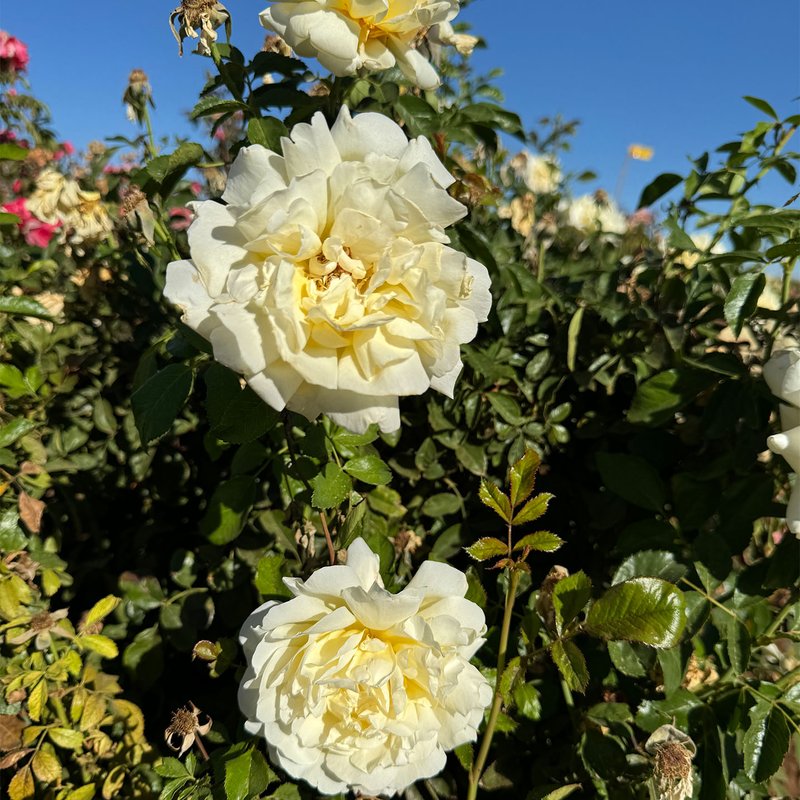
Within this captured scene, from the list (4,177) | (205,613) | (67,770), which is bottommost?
(67,770)

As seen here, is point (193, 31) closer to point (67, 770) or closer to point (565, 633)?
point (565, 633)

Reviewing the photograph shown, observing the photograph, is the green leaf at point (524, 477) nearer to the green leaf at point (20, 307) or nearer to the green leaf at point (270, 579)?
the green leaf at point (270, 579)

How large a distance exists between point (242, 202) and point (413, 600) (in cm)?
50

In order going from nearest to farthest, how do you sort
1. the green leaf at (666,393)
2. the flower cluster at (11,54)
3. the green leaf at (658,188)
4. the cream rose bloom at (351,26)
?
1. the cream rose bloom at (351,26)
2. the green leaf at (666,393)
3. the green leaf at (658,188)
4. the flower cluster at (11,54)

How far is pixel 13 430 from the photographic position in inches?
49.3

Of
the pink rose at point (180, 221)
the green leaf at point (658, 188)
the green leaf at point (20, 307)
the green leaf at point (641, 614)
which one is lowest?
the green leaf at point (641, 614)

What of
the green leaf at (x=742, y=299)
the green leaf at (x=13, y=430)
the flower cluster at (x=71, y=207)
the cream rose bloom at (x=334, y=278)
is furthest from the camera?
the flower cluster at (x=71, y=207)

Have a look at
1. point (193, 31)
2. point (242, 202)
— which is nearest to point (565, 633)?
point (242, 202)

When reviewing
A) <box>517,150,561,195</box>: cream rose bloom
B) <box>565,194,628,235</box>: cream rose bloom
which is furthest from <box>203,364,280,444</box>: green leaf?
<box>565,194,628,235</box>: cream rose bloom

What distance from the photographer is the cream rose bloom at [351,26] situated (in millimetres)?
776

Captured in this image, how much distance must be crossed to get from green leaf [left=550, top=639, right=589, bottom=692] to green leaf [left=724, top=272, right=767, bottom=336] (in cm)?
59

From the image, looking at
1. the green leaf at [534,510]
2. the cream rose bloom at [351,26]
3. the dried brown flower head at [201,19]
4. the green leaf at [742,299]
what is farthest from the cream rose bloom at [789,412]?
the dried brown flower head at [201,19]

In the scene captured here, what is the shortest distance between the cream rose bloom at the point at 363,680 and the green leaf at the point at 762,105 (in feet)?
3.87

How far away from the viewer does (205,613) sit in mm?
1317
